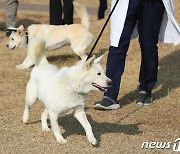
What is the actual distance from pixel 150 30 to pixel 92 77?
1.42 m

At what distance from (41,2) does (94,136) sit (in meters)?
12.4

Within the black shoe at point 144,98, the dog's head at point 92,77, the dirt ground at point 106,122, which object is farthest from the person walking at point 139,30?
the dog's head at point 92,77

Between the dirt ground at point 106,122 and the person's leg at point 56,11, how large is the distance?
6.98 feet

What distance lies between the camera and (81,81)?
11.9 ft

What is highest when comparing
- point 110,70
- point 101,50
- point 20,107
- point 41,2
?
point 110,70

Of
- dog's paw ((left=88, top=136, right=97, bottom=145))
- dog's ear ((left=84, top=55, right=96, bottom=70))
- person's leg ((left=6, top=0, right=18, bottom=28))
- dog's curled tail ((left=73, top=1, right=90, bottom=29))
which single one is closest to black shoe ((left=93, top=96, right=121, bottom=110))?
dog's paw ((left=88, top=136, right=97, bottom=145))

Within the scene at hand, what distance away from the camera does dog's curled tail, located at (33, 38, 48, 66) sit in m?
4.17

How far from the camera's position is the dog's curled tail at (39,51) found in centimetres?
417

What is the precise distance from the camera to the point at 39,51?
4207 mm

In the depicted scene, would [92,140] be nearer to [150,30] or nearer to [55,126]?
[55,126]

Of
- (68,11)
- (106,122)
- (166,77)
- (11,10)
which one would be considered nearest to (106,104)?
(106,122)

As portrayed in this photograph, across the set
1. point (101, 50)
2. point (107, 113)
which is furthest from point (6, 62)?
point (107, 113)

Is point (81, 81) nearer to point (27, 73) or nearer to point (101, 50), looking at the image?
point (27, 73)

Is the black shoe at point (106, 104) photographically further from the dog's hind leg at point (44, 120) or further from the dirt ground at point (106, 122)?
the dog's hind leg at point (44, 120)
